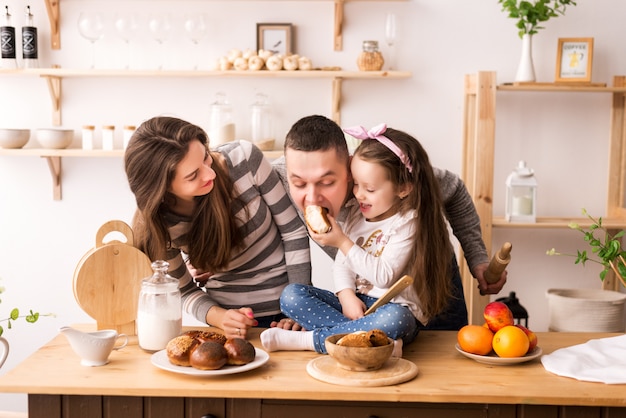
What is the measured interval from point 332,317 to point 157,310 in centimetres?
42

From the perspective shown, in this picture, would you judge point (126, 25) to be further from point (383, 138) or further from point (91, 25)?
point (383, 138)

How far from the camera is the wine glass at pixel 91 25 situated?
3479 mm

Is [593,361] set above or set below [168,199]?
below

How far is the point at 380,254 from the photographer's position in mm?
1948

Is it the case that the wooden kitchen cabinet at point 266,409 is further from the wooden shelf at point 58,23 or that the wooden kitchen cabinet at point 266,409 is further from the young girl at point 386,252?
the wooden shelf at point 58,23

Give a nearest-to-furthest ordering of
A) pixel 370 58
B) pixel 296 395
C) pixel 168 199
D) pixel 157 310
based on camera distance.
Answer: pixel 296 395, pixel 157 310, pixel 168 199, pixel 370 58

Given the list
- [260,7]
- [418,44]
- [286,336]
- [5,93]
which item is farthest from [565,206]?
[5,93]

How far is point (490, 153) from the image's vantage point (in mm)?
3422

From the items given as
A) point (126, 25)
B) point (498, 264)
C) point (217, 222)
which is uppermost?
point (126, 25)

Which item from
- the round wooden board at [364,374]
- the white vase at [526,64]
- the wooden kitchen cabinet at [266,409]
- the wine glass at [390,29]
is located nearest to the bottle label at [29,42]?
the wine glass at [390,29]

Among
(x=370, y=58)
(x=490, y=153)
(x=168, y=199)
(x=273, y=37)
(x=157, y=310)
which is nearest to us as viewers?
(x=157, y=310)

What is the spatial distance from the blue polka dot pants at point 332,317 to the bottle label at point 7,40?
2252 millimetres

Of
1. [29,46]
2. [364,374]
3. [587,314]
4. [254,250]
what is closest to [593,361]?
[364,374]

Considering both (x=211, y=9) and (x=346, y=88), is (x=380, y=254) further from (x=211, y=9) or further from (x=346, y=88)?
(x=211, y=9)
